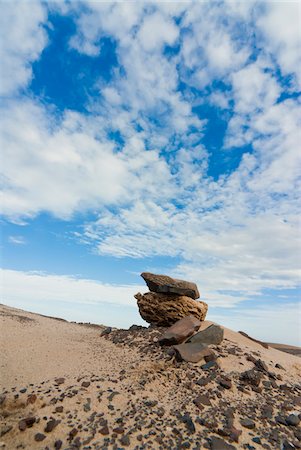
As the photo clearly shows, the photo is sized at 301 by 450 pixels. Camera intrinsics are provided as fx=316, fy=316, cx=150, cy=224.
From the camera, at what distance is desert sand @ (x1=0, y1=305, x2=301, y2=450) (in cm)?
693

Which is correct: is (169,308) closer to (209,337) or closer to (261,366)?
(209,337)

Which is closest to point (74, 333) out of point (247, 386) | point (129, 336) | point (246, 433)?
point (129, 336)

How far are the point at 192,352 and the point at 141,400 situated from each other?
2.82 meters

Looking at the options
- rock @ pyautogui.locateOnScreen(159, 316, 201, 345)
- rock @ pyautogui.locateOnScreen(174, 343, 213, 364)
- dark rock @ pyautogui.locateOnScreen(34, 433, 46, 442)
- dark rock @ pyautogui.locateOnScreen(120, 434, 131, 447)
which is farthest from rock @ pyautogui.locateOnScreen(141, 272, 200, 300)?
dark rock @ pyautogui.locateOnScreen(34, 433, 46, 442)

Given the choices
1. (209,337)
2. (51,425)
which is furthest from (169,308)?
(51,425)

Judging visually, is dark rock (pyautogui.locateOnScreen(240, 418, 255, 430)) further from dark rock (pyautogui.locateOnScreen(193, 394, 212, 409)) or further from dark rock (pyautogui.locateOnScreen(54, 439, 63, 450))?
dark rock (pyautogui.locateOnScreen(54, 439, 63, 450))

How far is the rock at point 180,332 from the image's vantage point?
1164 cm

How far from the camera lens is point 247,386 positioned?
9.21 metres

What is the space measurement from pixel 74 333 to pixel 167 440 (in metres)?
9.97

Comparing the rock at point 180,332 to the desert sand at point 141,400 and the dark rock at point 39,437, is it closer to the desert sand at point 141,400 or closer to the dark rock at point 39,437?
the desert sand at point 141,400

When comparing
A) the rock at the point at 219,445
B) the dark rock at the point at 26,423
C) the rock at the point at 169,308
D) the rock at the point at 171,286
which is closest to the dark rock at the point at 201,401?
the rock at the point at 219,445

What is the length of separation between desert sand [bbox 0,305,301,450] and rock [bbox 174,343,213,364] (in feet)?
0.81

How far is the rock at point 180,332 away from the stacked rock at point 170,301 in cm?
123

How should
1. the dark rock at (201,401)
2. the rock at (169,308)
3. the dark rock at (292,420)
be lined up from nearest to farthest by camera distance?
the dark rock at (292,420), the dark rock at (201,401), the rock at (169,308)
